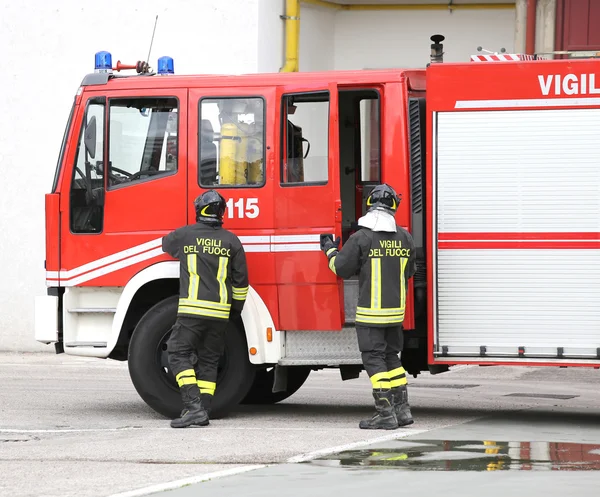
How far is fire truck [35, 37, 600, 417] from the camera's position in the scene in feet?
30.9

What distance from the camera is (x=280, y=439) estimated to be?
28.6 ft

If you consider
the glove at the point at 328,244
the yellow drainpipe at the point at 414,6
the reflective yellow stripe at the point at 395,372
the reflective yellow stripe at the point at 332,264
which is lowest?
the reflective yellow stripe at the point at 395,372

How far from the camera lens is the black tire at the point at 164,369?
991 centimetres

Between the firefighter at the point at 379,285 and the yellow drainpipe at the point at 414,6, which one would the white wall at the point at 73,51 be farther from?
the firefighter at the point at 379,285

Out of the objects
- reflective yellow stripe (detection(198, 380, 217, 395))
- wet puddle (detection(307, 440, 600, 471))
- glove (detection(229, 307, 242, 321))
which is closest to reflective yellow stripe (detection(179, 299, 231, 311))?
glove (detection(229, 307, 242, 321))

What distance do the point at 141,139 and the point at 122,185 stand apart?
0.40 metres

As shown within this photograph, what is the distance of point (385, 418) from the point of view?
9297mm

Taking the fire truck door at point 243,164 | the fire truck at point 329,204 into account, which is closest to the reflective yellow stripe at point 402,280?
the fire truck at point 329,204

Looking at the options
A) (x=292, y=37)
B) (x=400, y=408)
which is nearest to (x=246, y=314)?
(x=400, y=408)

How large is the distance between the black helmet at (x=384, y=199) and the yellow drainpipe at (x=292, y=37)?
24.3ft

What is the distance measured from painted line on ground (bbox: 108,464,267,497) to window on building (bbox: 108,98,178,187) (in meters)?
3.33

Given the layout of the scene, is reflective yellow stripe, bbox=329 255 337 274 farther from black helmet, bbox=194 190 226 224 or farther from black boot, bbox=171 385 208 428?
black boot, bbox=171 385 208 428

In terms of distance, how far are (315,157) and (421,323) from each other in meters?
1.54

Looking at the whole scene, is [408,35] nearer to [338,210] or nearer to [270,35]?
[270,35]
